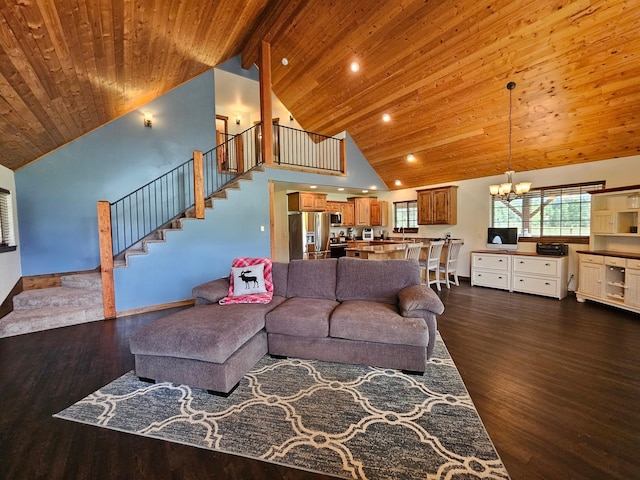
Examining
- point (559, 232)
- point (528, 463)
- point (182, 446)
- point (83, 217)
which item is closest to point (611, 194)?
point (559, 232)

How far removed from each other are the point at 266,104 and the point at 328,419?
5.24 m

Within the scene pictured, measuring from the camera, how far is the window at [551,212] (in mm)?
4930

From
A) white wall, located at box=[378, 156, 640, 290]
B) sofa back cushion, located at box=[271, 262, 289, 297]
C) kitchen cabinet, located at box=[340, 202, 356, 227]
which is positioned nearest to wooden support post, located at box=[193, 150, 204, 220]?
sofa back cushion, located at box=[271, 262, 289, 297]

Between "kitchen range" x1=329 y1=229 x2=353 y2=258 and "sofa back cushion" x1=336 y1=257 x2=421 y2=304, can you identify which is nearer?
"sofa back cushion" x1=336 y1=257 x2=421 y2=304

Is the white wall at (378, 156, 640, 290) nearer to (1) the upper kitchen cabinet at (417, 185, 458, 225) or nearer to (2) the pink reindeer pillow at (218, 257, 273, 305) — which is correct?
(1) the upper kitchen cabinet at (417, 185, 458, 225)

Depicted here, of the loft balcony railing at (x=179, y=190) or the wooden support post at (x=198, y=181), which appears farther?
the loft balcony railing at (x=179, y=190)

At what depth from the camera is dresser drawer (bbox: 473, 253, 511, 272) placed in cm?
536

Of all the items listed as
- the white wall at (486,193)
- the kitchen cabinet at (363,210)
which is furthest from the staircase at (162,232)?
the white wall at (486,193)

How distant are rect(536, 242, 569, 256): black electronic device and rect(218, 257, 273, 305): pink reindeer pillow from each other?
15.8ft

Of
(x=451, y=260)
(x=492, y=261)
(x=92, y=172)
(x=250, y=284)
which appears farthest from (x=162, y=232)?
(x=492, y=261)

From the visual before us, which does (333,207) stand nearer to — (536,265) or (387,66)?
(387,66)

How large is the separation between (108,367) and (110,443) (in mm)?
1187

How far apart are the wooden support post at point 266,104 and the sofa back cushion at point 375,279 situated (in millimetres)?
3184

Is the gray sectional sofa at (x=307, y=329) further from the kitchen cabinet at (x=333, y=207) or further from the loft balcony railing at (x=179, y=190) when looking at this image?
the kitchen cabinet at (x=333, y=207)
